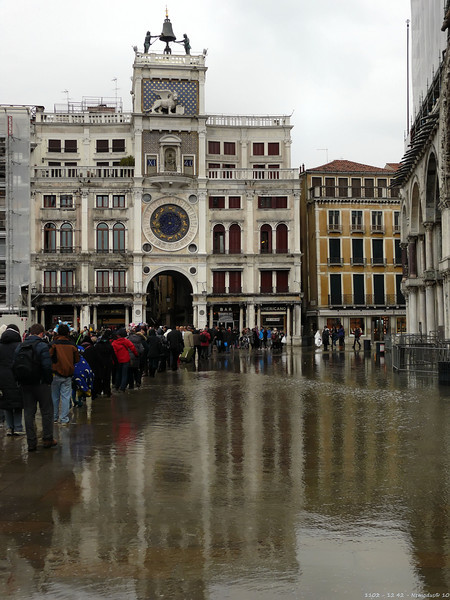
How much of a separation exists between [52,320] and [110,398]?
43.7 m

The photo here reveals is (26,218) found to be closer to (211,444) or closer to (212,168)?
(212,168)

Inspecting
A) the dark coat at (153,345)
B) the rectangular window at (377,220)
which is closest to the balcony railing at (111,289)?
the rectangular window at (377,220)

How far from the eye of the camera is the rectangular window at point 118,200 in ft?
199

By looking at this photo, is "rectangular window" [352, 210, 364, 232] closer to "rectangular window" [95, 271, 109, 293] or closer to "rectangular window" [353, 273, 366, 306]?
"rectangular window" [353, 273, 366, 306]

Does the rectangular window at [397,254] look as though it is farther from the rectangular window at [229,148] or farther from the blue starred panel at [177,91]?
the blue starred panel at [177,91]

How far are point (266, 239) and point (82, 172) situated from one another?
16.0 metres

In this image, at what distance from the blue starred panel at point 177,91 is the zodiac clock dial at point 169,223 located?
320 inches

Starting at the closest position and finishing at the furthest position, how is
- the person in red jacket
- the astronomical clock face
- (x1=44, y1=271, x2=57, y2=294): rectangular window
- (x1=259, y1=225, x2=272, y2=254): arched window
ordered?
the person in red jacket → (x1=44, y1=271, x2=57, y2=294): rectangular window → the astronomical clock face → (x1=259, y1=225, x2=272, y2=254): arched window

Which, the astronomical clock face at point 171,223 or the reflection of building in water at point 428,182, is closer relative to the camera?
the reflection of building in water at point 428,182

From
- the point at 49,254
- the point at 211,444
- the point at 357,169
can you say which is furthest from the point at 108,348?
the point at 357,169

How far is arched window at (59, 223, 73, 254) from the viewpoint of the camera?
197ft

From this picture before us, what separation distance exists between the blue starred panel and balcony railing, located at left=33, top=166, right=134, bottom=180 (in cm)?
546

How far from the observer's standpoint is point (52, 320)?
2368 inches

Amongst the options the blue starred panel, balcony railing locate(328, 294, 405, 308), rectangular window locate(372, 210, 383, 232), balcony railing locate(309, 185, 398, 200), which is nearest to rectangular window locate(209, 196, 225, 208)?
the blue starred panel
